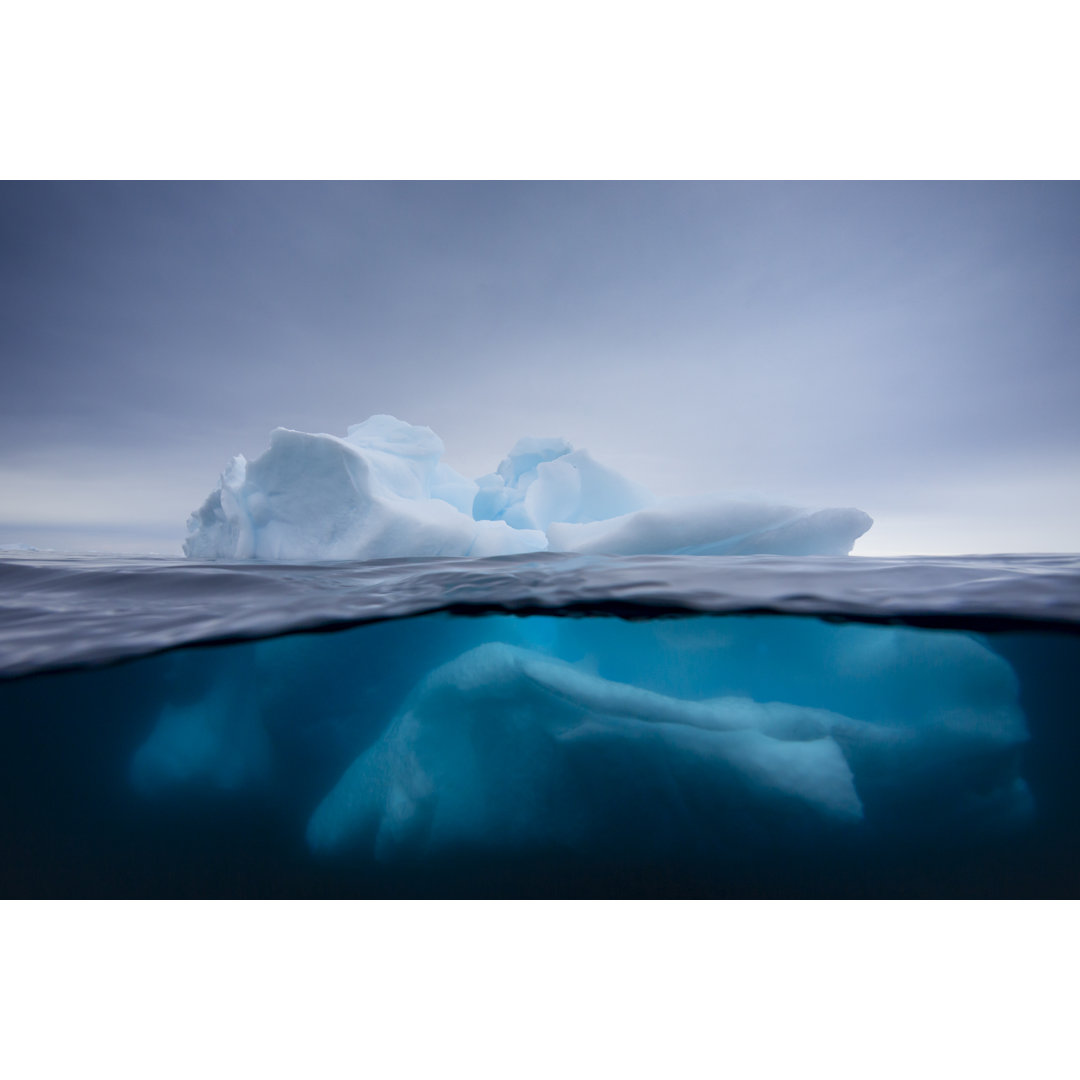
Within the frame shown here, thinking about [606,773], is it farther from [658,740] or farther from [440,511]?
[440,511]

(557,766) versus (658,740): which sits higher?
(658,740)

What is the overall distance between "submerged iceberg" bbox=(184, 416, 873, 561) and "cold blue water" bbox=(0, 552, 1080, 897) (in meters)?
2.53

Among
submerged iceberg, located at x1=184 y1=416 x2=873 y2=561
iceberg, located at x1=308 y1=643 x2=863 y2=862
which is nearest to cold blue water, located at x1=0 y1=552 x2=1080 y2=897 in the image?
iceberg, located at x1=308 y1=643 x2=863 y2=862

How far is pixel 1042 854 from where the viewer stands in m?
3.69

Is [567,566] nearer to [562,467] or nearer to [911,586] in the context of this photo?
[911,586]

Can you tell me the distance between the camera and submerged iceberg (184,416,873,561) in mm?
6906

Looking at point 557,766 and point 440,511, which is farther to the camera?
point 440,511

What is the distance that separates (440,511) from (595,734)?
19.0 feet

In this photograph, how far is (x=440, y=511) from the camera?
8602mm

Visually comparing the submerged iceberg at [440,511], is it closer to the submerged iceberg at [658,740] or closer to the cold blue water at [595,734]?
the cold blue water at [595,734]

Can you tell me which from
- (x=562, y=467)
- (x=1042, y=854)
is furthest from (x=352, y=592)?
(x=562, y=467)

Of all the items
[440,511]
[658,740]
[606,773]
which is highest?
[440,511]

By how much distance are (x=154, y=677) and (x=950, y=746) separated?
19.4 ft

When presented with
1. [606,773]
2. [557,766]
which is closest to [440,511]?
[557,766]
